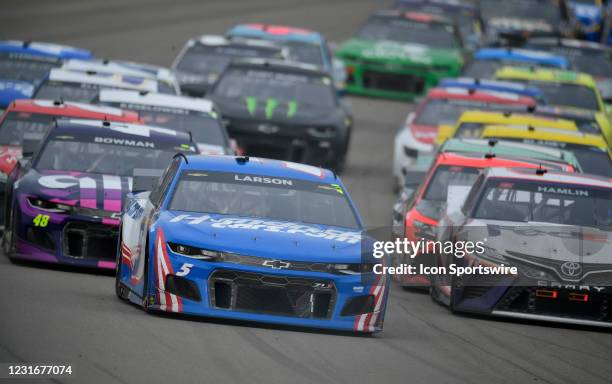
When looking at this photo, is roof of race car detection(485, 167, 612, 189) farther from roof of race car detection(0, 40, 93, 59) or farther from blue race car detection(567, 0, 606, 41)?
blue race car detection(567, 0, 606, 41)

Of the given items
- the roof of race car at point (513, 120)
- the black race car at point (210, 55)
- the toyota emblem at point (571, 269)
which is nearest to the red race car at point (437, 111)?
the roof of race car at point (513, 120)

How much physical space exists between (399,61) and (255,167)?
17.4 m

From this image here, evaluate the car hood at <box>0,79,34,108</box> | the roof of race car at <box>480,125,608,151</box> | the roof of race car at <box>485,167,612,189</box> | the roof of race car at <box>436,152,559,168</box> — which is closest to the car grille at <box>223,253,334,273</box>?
the roof of race car at <box>485,167,612,189</box>

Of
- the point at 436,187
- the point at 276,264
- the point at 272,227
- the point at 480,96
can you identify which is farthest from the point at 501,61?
the point at 276,264

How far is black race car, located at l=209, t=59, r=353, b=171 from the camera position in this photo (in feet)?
68.4

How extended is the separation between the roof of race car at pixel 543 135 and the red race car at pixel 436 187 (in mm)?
1665

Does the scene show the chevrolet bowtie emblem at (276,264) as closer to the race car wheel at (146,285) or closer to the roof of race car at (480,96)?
the race car wheel at (146,285)

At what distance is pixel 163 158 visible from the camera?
14.6 m

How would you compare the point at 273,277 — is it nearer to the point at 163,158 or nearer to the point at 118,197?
the point at 118,197

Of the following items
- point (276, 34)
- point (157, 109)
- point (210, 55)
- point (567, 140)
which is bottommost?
point (276, 34)

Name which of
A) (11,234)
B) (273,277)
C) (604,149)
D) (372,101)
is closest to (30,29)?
(372,101)

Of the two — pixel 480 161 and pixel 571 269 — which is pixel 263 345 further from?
pixel 480 161

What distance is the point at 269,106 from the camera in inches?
836

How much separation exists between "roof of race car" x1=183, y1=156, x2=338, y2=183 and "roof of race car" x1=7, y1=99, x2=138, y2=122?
4466 mm
